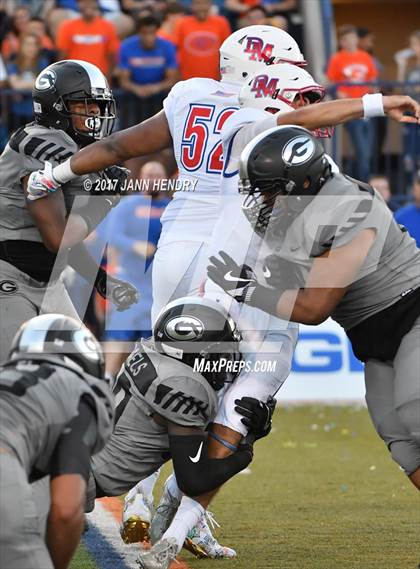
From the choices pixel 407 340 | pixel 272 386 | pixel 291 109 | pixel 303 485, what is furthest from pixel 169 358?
pixel 303 485

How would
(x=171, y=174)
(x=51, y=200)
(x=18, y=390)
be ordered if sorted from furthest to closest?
(x=171, y=174)
(x=51, y=200)
(x=18, y=390)

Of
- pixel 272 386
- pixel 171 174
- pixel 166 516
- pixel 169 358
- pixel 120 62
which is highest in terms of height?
pixel 169 358

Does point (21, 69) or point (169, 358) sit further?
point (21, 69)

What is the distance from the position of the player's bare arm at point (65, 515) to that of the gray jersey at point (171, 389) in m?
1.10

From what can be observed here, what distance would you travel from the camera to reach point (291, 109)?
568 centimetres

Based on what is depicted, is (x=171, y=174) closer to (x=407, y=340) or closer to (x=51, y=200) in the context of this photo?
(x=51, y=200)

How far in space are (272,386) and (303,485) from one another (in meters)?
1.96

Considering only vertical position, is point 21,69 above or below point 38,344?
below

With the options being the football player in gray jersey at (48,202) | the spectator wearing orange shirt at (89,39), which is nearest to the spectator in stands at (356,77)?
the spectator wearing orange shirt at (89,39)

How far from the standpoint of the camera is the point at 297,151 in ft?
15.9

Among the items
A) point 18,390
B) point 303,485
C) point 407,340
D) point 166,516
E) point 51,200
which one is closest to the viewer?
point 18,390

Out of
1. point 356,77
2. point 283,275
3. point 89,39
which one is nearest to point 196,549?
point 283,275

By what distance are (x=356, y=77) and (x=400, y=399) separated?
27.0ft

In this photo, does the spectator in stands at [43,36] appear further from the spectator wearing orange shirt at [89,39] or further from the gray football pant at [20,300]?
the gray football pant at [20,300]
